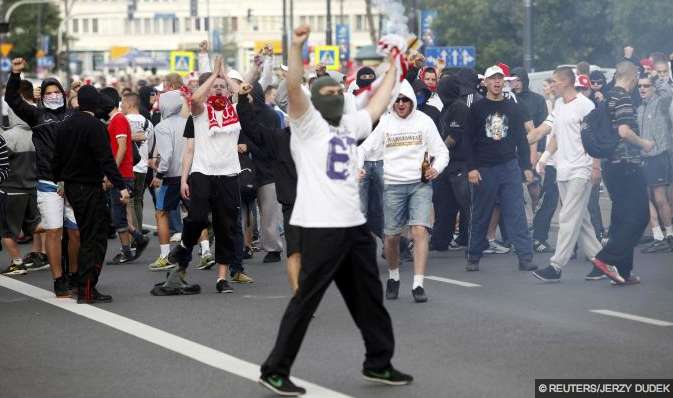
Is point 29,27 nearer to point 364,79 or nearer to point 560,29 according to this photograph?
point 560,29

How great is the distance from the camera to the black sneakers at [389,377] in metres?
8.64

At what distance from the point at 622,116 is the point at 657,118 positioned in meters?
3.21

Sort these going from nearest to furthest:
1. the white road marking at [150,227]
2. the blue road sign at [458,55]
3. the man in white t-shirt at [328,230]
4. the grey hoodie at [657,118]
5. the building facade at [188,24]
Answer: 1. the man in white t-shirt at [328,230]
2. the grey hoodie at [657,118]
3. the white road marking at [150,227]
4. the blue road sign at [458,55]
5. the building facade at [188,24]

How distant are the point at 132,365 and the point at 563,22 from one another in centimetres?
3473

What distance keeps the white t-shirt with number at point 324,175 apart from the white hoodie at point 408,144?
13.5ft

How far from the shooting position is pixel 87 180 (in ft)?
41.3

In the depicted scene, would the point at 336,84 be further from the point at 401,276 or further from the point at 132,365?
the point at 401,276

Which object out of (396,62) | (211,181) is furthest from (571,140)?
(396,62)

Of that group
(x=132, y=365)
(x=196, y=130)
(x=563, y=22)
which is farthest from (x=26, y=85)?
(x=563, y=22)

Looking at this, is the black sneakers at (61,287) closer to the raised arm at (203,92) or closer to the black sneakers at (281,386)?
the raised arm at (203,92)

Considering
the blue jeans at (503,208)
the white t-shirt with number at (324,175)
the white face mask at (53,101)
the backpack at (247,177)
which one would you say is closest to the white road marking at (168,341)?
the white t-shirt with number at (324,175)

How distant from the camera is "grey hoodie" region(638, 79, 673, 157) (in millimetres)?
16234

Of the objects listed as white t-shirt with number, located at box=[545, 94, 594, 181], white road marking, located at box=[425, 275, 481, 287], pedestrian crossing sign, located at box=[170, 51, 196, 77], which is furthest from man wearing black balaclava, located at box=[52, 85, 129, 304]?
pedestrian crossing sign, located at box=[170, 51, 196, 77]

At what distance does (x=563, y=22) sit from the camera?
42875 millimetres
